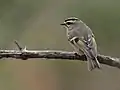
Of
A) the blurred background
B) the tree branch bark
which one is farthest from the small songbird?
the blurred background

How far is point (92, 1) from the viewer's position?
23.4 feet

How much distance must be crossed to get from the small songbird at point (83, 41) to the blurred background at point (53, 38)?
82.3 inches

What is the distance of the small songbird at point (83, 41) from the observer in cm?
359

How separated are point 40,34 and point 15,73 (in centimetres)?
73

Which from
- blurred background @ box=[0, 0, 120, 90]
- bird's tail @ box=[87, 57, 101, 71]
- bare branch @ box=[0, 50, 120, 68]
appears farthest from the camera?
blurred background @ box=[0, 0, 120, 90]

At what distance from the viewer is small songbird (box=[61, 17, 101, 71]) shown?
359cm

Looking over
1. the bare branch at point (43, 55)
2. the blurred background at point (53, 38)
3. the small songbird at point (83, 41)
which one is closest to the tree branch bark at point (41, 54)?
the bare branch at point (43, 55)

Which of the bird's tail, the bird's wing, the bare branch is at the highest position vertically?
the bird's wing

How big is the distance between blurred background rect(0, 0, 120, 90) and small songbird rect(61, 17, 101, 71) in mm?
2091

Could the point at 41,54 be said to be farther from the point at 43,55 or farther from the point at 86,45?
the point at 86,45

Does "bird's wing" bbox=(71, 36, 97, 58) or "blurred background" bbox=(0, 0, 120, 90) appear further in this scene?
"blurred background" bbox=(0, 0, 120, 90)

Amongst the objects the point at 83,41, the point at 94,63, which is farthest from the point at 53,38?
the point at 94,63

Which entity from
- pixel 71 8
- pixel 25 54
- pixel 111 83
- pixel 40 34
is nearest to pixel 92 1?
pixel 71 8

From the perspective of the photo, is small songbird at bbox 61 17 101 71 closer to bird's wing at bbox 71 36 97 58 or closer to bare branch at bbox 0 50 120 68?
bird's wing at bbox 71 36 97 58
